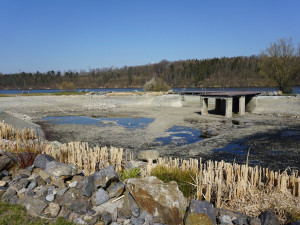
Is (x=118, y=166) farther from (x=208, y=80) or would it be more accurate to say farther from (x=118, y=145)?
(x=208, y=80)

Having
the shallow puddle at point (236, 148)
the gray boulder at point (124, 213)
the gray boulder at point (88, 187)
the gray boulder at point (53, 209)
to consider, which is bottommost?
the shallow puddle at point (236, 148)

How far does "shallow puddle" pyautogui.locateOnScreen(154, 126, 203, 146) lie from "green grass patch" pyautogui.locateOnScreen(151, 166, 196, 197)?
25.5 ft

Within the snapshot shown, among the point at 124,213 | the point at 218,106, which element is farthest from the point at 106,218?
the point at 218,106

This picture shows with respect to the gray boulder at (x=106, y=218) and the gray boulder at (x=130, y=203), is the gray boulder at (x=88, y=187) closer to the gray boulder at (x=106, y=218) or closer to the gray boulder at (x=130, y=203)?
the gray boulder at (x=106, y=218)

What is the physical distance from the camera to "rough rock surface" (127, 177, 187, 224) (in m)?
4.84

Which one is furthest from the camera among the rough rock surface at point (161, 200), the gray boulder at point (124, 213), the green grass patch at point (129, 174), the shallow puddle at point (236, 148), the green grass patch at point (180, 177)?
the shallow puddle at point (236, 148)

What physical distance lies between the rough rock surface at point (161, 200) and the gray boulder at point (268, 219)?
145cm

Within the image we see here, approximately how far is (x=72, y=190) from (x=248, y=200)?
391 centimetres

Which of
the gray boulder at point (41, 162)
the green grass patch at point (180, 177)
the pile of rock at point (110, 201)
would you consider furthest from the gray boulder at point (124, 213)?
the gray boulder at point (41, 162)

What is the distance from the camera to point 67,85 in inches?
2456

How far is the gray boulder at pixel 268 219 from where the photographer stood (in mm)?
4493

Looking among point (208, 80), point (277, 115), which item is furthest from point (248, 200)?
point (208, 80)

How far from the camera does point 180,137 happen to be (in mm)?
16109

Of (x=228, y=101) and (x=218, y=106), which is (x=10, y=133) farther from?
(x=218, y=106)
